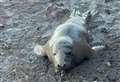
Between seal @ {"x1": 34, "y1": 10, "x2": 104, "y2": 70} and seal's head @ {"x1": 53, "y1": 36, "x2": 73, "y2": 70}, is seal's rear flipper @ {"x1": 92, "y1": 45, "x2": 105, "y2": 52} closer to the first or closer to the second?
seal @ {"x1": 34, "y1": 10, "x2": 104, "y2": 70}

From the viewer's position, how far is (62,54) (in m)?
5.73

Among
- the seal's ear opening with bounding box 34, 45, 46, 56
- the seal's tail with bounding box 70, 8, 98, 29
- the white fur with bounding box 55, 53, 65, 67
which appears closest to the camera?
the white fur with bounding box 55, 53, 65, 67

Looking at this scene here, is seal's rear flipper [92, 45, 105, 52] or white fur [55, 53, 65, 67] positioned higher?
white fur [55, 53, 65, 67]

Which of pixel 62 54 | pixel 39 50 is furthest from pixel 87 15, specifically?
pixel 62 54

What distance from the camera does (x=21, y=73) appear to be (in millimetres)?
6094

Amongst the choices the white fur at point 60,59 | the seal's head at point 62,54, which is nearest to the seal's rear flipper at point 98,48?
the seal's head at point 62,54

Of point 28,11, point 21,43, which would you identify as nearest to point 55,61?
point 21,43

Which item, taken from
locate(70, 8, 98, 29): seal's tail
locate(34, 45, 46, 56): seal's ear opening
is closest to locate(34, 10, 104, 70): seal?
locate(34, 45, 46, 56): seal's ear opening

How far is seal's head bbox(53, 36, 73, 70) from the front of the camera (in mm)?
5684

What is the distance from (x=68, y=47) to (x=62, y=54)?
0.54 feet

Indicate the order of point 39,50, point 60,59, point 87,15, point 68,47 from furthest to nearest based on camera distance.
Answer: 1. point 87,15
2. point 39,50
3. point 68,47
4. point 60,59

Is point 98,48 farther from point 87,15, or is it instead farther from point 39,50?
point 87,15

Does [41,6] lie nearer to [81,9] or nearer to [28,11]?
[28,11]

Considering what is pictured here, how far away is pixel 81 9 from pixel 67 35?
2.04 m
